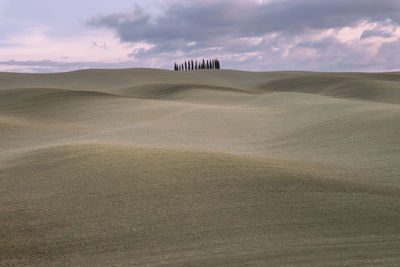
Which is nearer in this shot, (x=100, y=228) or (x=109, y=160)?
(x=100, y=228)

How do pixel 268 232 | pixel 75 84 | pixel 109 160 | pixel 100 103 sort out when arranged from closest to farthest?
pixel 268 232 → pixel 109 160 → pixel 100 103 → pixel 75 84

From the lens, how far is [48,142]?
11.8 m

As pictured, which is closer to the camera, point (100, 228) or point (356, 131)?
point (100, 228)

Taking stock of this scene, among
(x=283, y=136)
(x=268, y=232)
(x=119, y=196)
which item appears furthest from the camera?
(x=283, y=136)

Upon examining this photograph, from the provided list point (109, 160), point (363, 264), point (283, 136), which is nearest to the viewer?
point (363, 264)

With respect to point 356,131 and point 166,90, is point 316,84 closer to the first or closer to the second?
point 166,90

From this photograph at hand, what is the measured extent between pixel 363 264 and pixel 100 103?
1727 cm

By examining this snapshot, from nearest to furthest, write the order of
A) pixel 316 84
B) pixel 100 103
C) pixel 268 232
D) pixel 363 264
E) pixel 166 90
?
pixel 363 264 < pixel 268 232 < pixel 100 103 < pixel 166 90 < pixel 316 84

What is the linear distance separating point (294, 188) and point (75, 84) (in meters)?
37.1

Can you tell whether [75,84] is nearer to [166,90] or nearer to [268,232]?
[166,90]

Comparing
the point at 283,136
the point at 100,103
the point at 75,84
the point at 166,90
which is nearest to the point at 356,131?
the point at 283,136

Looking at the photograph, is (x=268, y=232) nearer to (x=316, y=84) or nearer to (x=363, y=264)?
(x=363, y=264)

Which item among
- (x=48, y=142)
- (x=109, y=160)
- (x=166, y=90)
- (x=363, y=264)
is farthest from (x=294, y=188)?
(x=166, y=90)

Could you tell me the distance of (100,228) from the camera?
→ 4473 millimetres
